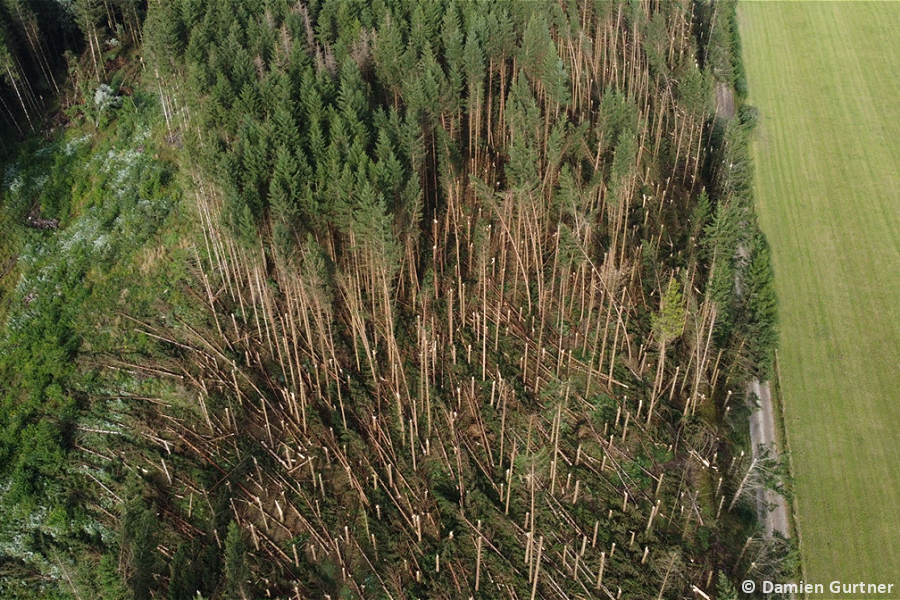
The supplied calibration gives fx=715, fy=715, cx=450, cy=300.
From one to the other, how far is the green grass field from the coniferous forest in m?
2.75

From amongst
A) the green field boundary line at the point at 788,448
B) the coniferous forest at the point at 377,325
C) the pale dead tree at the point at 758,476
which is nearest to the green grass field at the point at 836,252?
the green field boundary line at the point at 788,448

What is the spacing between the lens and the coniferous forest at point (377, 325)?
24.9 m

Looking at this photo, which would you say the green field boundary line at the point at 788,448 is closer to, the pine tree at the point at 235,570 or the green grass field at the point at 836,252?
the green grass field at the point at 836,252

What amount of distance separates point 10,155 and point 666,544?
43.7 metres

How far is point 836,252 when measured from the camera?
3794cm

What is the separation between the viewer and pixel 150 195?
40.1 metres

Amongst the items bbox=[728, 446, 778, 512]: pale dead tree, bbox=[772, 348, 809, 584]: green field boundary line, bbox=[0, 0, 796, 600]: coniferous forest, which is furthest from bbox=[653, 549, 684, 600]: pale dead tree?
bbox=[772, 348, 809, 584]: green field boundary line

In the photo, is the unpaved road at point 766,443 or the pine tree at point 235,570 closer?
the pine tree at point 235,570

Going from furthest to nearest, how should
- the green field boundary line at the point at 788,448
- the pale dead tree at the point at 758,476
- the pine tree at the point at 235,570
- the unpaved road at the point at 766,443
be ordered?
the unpaved road at the point at 766,443 < the pale dead tree at the point at 758,476 < the green field boundary line at the point at 788,448 < the pine tree at the point at 235,570

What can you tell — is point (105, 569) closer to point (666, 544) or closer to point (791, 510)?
point (666, 544)

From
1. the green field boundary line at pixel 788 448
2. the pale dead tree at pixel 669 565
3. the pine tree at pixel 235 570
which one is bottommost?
the green field boundary line at pixel 788 448

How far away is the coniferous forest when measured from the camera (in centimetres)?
2486

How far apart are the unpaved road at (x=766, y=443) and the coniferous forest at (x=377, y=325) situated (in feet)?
2.36

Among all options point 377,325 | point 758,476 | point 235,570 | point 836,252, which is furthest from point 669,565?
point 836,252
